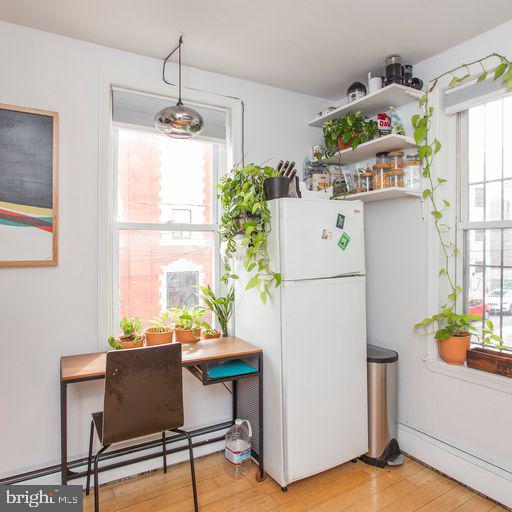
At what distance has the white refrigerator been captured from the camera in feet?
7.23

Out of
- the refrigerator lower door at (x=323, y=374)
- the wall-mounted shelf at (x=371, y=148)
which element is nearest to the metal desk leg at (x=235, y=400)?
the refrigerator lower door at (x=323, y=374)

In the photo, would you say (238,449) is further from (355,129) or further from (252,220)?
(355,129)

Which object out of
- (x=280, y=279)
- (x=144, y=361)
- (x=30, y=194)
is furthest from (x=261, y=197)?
(x=30, y=194)

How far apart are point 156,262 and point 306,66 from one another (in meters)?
1.68

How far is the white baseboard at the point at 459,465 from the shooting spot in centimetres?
209

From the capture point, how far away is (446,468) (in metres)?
2.36

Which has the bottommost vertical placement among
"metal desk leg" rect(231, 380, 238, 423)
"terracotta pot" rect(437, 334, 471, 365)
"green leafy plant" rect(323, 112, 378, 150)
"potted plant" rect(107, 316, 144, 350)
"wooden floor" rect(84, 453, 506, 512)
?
"wooden floor" rect(84, 453, 506, 512)

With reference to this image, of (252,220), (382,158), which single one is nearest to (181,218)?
(252,220)

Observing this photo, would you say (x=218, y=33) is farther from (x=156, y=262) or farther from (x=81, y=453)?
(x=81, y=453)

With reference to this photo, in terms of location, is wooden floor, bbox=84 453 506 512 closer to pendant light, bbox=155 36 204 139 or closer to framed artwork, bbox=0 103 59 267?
framed artwork, bbox=0 103 59 267

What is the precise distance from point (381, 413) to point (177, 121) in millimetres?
2226

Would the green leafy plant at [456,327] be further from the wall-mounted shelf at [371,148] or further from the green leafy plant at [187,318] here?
the green leafy plant at [187,318]

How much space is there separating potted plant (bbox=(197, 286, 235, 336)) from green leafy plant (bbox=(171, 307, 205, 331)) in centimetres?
9

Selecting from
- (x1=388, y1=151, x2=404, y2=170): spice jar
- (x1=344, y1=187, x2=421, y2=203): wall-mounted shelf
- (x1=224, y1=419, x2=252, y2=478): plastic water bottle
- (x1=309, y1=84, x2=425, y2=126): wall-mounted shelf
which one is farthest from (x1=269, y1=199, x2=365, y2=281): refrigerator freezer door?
(x1=224, y1=419, x2=252, y2=478): plastic water bottle
